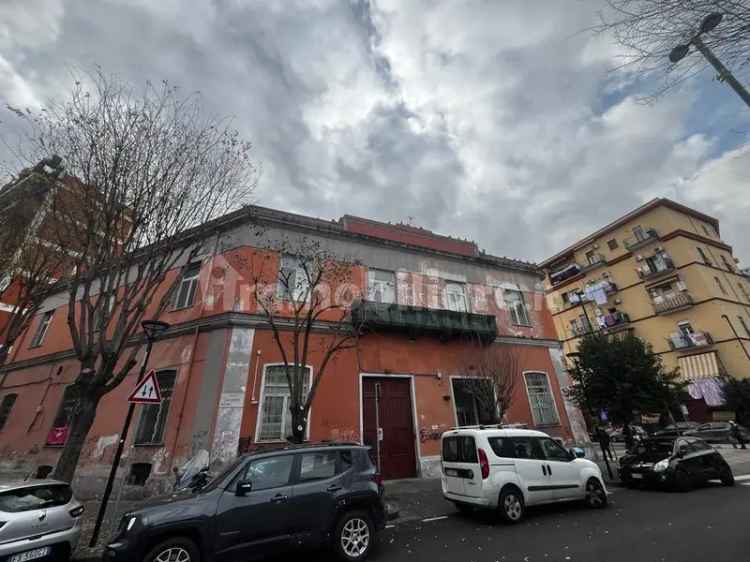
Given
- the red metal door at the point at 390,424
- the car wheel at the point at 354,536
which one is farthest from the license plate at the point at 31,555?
the red metal door at the point at 390,424

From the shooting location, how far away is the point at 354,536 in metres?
5.51

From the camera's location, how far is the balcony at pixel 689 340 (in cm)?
2673

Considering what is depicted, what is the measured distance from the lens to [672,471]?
9547 mm

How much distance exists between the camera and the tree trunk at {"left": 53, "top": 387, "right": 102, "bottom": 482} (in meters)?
7.18

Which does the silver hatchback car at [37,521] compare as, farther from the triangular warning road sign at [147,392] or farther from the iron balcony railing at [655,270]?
the iron balcony railing at [655,270]

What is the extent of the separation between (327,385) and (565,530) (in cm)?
776

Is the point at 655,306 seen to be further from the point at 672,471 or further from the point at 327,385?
the point at 327,385

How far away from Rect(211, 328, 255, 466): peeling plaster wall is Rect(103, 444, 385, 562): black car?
16.8ft

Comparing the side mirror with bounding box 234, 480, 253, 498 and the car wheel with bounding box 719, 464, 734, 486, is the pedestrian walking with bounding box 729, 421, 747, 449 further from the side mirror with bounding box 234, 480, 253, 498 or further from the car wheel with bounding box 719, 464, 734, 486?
the side mirror with bounding box 234, 480, 253, 498

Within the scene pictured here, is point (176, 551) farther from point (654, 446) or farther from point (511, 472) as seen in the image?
point (654, 446)

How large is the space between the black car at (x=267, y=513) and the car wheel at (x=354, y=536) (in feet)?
0.04

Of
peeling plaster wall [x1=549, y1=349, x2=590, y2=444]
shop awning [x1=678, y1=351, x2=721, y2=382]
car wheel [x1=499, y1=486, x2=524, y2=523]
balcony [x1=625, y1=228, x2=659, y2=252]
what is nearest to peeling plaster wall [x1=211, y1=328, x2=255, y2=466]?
car wheel [x1=499, y1=486, x2=524, y2=523]

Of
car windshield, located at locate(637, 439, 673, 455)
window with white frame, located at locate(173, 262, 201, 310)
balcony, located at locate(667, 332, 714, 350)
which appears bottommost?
car windshield, located at locate(637, 439, 673, 455)

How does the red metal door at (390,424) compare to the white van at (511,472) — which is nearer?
the white van at (511,472)
